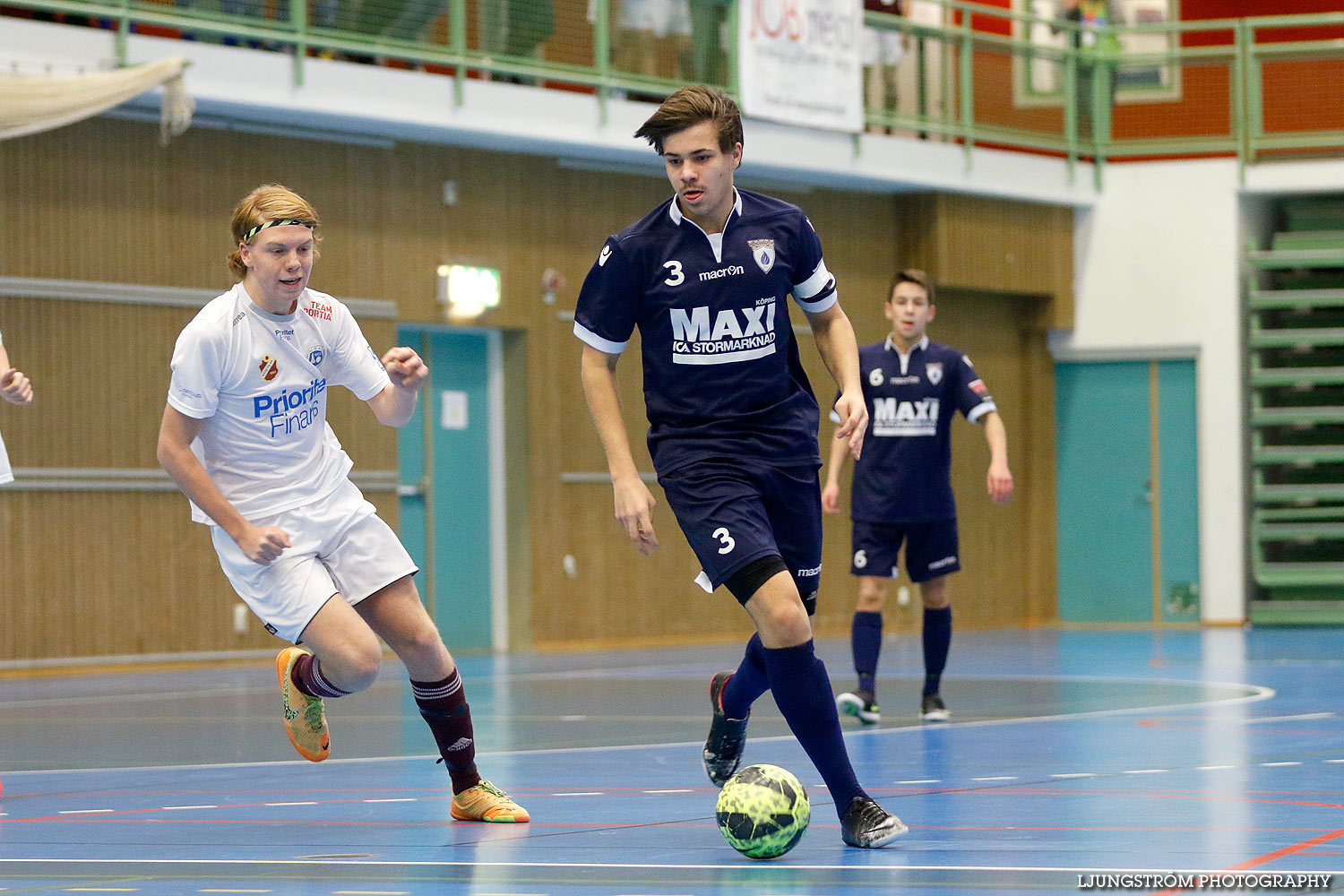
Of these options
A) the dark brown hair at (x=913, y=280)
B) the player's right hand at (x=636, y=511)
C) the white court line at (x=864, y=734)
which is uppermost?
the dark brown hair at (x=913, y=280)

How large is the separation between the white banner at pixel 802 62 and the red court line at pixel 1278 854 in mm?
12294

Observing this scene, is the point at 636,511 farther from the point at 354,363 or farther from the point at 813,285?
the point at 354,363

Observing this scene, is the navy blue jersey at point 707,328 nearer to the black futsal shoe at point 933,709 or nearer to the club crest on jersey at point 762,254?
the club crest on jersey at point 762,254

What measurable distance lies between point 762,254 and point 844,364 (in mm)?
400

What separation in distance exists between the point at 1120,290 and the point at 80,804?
52.5 ft

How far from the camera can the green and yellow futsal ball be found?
15.6 ft

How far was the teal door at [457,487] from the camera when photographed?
16234 millimetres

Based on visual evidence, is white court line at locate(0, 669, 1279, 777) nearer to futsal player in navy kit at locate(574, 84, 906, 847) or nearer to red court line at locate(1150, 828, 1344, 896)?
futsal player in navy kit at locate(574, 84, 906, 847)

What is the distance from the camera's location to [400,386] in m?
5.71

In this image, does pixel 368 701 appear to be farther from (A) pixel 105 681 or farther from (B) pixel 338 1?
(B) pixel 338 1

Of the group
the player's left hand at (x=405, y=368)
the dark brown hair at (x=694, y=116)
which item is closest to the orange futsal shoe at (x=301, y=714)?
the player's left hand at (x=405, y=368)

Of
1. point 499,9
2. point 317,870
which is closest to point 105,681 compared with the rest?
point 499,9

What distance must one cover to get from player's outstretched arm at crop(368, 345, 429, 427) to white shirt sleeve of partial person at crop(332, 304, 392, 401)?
33 millimetres

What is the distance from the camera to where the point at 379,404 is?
587 centimetres
